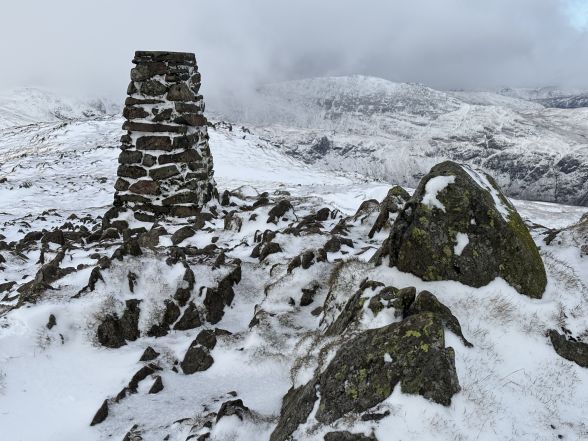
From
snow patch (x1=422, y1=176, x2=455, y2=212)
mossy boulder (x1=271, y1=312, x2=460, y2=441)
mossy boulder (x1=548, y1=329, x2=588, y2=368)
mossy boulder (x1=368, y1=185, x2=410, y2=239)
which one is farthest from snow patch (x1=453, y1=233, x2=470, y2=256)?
mossy boulder (x1=368, y1=185, x2=410, y2=239)

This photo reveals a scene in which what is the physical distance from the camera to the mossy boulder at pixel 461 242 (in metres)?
10.9

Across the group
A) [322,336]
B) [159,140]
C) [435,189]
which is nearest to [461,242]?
[435,189]

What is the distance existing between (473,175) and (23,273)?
16.0 meters

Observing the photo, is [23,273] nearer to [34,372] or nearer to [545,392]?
[34,372]

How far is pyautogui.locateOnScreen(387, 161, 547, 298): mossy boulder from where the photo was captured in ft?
35.7

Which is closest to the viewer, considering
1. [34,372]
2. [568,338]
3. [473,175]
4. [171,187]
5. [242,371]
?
[568,338]

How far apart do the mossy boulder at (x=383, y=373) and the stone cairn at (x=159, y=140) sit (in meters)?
17.6

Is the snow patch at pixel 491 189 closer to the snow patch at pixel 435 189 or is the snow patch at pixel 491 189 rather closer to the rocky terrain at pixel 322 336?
the rocky terrain at pixel 322 336

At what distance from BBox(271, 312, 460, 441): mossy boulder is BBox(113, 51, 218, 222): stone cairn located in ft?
57.8

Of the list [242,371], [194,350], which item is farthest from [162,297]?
[242,371]

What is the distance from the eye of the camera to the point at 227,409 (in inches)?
353

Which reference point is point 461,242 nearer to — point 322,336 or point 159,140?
point 322,336

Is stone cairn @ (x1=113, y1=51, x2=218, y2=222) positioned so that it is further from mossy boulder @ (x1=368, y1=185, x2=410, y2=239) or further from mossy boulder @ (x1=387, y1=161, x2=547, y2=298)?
mossy boulder @ (x1=387, y1=161, x2=547, y2=298)

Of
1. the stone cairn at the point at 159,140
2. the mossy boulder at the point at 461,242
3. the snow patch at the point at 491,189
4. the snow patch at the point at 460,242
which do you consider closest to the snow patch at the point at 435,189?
the mossy boulder at the point at 461,242
